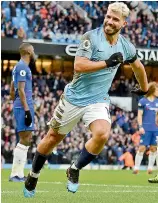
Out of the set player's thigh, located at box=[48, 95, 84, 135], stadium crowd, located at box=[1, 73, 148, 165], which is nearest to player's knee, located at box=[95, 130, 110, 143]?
player's thigh, located at box=[48, 95, 84, 135]

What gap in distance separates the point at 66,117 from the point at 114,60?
0.96m

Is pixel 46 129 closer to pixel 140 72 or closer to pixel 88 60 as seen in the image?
pixel 140 72

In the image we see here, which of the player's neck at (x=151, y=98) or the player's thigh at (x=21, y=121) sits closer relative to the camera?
the player's thigh at (x=21, y=121)

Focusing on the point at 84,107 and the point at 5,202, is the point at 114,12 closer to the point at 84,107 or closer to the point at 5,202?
the point at 84,107

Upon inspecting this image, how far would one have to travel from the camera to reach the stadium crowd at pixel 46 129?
957 inches

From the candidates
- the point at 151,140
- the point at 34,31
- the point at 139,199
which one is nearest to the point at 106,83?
the point at 139,199

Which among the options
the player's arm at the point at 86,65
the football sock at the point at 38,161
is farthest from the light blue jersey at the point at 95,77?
the football sock at the point at 38,161

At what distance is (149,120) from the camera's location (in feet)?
50.8

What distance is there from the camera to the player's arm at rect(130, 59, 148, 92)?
7.88 meters

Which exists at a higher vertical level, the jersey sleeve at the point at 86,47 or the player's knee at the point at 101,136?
the jersey sleeve at the point at 86,47

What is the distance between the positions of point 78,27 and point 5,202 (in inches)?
993

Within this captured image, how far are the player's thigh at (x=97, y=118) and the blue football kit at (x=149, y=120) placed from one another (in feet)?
25.7

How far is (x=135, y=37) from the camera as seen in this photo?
3291cm

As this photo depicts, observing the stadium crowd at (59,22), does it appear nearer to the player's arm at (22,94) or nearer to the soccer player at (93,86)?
the player's arm at (22,94)
